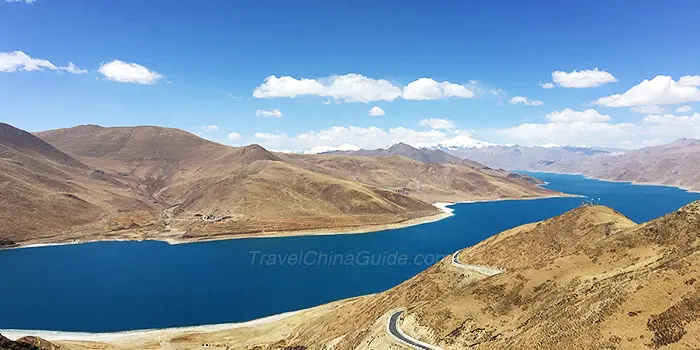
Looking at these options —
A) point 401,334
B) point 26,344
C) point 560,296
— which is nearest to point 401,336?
point 401,334

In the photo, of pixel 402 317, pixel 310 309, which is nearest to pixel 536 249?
pixel 402 317

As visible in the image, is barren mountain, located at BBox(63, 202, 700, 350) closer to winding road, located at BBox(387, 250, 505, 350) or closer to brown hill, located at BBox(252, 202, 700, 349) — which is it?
brown hill, located at BBox(252, 202, 700, 349)

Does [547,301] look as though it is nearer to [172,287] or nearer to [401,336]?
[401,336]

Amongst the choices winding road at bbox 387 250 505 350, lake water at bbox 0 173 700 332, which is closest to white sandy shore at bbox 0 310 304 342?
lake water at bbox 0 173 700 332

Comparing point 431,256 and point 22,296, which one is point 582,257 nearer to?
point 431,256

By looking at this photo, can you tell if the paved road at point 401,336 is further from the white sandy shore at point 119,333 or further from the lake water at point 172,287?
the lake water at point 172,287

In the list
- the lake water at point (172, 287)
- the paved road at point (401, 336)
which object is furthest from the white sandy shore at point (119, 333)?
the paved road at point (401, 336)
